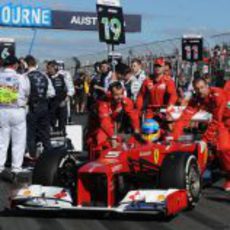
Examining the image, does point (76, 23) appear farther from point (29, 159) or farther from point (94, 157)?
point (94, 157)

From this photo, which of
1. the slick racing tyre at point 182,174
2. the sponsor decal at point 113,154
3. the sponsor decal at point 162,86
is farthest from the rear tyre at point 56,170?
the sponsor decal at point 162,86

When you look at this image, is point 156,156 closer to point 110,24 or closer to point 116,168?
point 116,168

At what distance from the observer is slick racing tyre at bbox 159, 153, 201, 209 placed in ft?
26.5

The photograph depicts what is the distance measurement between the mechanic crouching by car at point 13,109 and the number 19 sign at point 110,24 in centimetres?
380

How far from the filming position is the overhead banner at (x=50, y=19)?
32.3 meters

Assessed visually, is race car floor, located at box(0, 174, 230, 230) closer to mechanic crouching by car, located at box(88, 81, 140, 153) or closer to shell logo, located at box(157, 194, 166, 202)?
shell logo, located at box(157, 194, 166, 202)

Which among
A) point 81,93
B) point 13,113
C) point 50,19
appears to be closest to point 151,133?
point 13,113

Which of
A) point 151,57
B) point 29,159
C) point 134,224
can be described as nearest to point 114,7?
point 29,159

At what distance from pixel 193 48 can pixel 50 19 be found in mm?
14553

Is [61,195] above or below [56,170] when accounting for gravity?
below

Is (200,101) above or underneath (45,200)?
above

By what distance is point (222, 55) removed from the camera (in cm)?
2214

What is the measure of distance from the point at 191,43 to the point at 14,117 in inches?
445

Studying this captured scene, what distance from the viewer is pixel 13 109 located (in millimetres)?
10773
